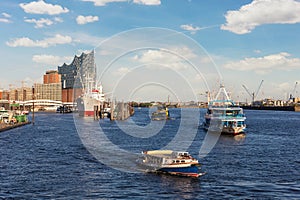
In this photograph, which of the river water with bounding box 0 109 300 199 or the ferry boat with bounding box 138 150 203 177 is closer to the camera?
the river water with bounding box 0 109 300 199

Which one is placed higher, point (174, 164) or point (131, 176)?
point (174, 164)

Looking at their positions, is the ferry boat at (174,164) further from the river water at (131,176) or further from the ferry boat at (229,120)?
the ferry boat at (229,120)

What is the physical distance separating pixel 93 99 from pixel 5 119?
7174 cm

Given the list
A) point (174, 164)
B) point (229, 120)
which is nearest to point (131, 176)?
point (174, 164)

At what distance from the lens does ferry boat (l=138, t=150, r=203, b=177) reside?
42.9 meters

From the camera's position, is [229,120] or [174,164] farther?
[229,120]

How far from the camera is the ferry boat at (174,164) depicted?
141 feet

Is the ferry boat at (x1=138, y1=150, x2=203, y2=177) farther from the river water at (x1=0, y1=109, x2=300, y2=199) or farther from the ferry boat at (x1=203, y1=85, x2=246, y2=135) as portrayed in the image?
the ferry boat at (x1=203, y1=85, x2=246, y2=135)

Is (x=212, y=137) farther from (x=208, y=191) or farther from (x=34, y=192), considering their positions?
(x=34, y=192)

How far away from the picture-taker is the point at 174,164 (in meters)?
43.6

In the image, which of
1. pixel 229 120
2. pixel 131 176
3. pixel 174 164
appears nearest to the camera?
pixel 174 164

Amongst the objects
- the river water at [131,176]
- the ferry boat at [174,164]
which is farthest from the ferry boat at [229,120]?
the ferry boat at [174,164]

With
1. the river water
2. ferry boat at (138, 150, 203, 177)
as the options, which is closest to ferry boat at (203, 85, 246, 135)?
the river water

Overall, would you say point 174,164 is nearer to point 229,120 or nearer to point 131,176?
point 131,176
